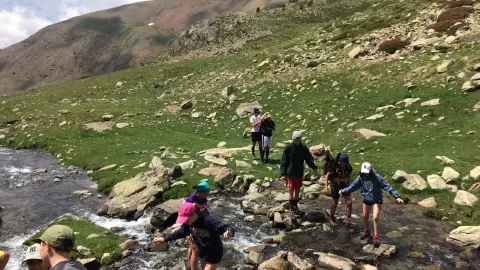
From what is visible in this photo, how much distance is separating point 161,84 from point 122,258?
48.9 metres

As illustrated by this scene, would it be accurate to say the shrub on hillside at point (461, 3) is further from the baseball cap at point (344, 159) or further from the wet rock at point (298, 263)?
the wet rock at point (298, 263)

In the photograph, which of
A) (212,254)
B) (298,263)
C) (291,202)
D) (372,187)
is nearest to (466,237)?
(372,187)

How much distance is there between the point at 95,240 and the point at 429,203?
14288 millimetres

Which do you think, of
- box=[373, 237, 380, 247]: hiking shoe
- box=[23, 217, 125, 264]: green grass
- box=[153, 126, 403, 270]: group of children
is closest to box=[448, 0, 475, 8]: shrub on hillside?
box=[153, 126, 403, 270]: group of children

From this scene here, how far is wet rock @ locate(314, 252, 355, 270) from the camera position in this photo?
11688 millimetres

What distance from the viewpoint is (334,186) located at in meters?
15.6

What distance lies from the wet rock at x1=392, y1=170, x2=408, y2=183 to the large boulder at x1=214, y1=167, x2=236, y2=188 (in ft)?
27.8

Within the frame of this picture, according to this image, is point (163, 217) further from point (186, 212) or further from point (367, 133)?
point (367, 133)

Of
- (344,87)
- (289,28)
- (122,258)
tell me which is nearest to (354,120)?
(344,87)

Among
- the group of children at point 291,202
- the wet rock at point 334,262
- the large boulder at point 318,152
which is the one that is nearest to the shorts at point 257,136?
the large boulder at point 318,152

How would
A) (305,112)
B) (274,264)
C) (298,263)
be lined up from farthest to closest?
1. (305,112)
2. (298,263)
3. (274,264)

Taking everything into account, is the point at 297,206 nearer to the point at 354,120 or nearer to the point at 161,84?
the point at 354,120

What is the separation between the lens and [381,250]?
12.7m

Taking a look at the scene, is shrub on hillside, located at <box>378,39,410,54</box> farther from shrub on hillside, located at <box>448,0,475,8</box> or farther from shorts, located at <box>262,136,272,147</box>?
shorts, located at <box>262,136,272,147</box>
